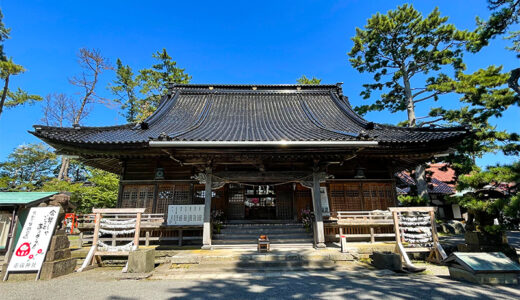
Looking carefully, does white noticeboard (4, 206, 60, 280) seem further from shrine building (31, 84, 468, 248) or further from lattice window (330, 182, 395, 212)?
lattice window (330, 182, 395, 212)

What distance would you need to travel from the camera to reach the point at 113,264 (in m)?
7.23

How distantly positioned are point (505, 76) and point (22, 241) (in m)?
22.0

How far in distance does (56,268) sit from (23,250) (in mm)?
969

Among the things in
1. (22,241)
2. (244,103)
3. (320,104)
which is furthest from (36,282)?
(320,104)

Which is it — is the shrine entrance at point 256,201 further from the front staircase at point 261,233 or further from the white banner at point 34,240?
the white banner at point 34,240

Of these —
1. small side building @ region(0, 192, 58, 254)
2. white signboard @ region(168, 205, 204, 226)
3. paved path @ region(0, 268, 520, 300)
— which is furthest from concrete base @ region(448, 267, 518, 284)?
small side building @ region(0, 192, 58, 254)

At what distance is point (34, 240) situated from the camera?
19.2 ft

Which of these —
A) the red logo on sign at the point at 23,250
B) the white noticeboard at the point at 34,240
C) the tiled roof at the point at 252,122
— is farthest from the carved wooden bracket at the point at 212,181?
the red logo on sign at the point at 23,250

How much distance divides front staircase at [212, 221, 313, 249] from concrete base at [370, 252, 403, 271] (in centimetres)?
213

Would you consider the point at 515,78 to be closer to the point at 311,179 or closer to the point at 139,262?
the point at 311,179

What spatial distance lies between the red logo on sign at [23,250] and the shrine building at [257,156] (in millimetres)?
3280

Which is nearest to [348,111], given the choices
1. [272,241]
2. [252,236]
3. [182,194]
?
[272,241]

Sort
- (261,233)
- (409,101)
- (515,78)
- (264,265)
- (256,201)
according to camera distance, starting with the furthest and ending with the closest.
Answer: (409,101) → (256,201) → (261,233) → (515,78) → (264,265)

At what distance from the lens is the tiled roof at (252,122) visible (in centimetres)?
771
